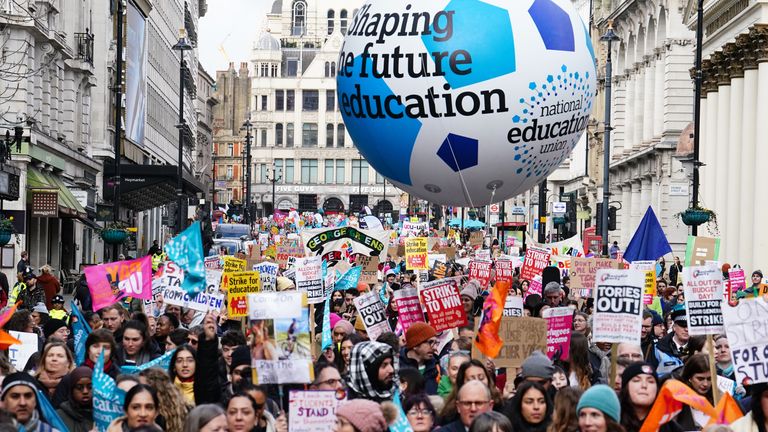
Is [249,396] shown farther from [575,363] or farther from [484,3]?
[484,3]

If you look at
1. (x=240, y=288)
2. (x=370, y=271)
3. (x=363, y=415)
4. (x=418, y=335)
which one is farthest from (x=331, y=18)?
(x=363, y=415)

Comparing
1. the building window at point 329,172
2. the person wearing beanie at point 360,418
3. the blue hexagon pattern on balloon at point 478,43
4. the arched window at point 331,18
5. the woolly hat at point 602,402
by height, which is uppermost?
the arched window at point 331,18

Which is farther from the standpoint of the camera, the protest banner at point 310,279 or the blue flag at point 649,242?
the blue flag at point 649,242

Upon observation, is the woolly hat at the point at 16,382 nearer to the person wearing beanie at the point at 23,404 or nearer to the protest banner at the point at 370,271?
the person wearing beanie at the point at 23,404

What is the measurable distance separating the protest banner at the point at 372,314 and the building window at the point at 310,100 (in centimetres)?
16323

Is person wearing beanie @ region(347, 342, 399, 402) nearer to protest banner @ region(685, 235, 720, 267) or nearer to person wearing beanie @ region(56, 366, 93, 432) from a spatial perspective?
person wearing beanie @ region(56, 366, 93, 432)

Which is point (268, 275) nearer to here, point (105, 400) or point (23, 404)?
point (105, 400)

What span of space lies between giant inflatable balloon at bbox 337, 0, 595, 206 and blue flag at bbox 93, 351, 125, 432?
15.1 ft

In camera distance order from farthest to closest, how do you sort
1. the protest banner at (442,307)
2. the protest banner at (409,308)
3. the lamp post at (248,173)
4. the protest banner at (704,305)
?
1. the lamp post at (248,173)
2. the protest banner at (409,308)
3. the protest banner at (442,307)
4. the protest banner at (704,305)

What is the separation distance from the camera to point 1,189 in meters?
28.2

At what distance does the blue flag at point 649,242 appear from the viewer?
932 inches

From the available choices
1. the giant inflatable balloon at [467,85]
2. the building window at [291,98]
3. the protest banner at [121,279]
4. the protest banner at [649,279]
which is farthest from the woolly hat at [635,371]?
the building window at [291,98]

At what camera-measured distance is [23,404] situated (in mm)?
9844

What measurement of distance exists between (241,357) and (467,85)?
3.31 meters
